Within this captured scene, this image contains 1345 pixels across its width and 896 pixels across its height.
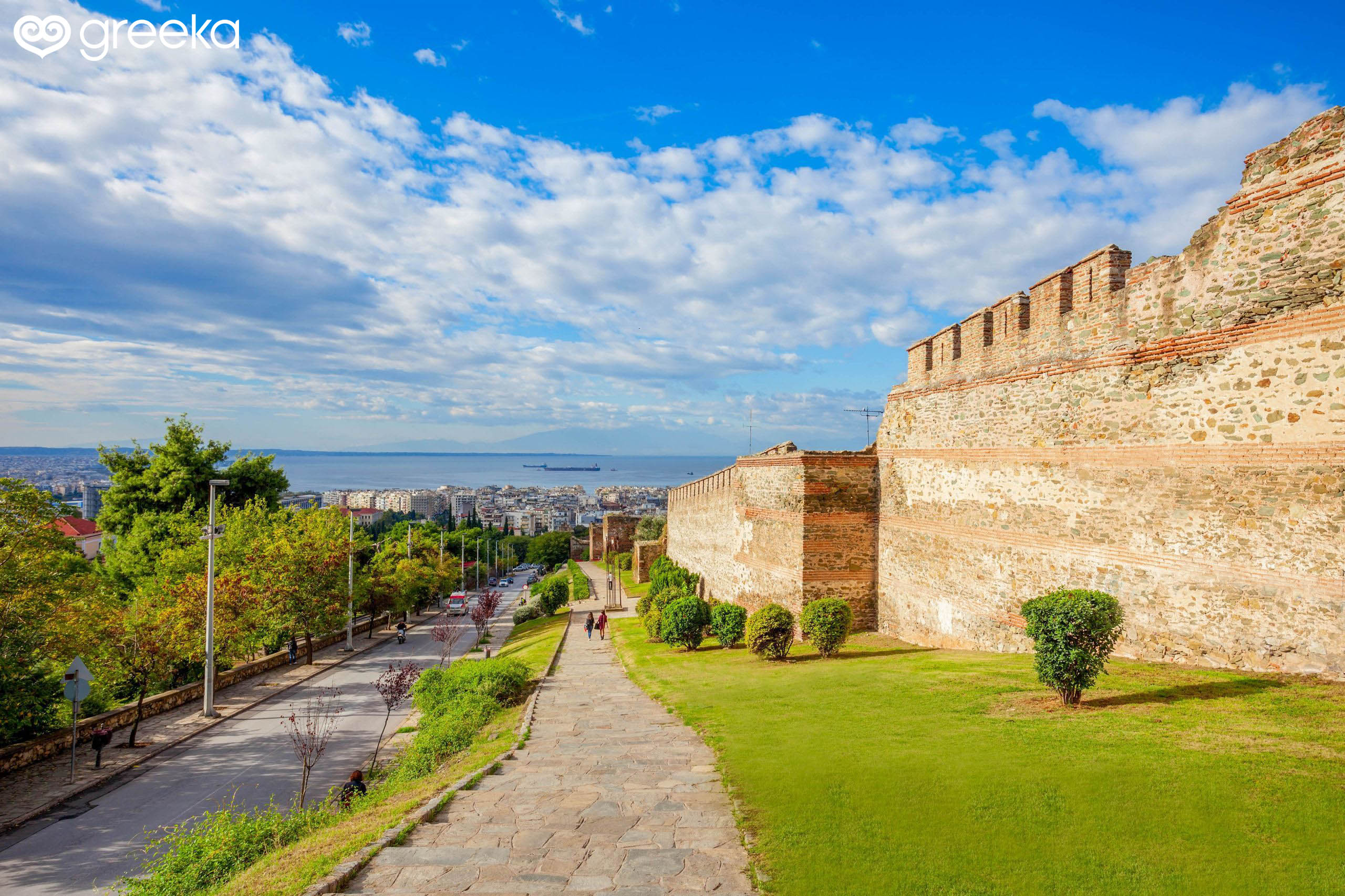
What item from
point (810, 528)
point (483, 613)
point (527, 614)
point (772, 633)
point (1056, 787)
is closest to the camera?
point (1056, 787)

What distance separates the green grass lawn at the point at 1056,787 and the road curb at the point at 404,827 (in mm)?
2796

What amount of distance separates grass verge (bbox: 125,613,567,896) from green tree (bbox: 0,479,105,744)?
22.5 ft

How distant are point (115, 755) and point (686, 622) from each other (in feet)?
42.5

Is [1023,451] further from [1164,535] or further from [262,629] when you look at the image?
[262,629]

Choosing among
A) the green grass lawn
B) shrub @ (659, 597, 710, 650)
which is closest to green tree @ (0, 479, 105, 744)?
the green grass lawn

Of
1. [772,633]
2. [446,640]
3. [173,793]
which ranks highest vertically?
[772,633]

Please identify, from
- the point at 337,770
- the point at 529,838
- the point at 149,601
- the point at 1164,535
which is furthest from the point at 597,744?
the point at 149,601

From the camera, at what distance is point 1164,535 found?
10.0 meters

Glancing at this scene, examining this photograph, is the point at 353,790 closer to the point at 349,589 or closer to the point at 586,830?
the point at 586,830

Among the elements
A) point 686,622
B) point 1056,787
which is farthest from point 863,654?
point 1056,787

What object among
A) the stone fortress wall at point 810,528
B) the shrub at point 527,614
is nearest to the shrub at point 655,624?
the stone fortress wall at point 810,528

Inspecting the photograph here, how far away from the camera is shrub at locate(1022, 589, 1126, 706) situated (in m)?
8.41

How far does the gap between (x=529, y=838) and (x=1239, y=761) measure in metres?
6.22

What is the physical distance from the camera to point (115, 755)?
48.3 feet
